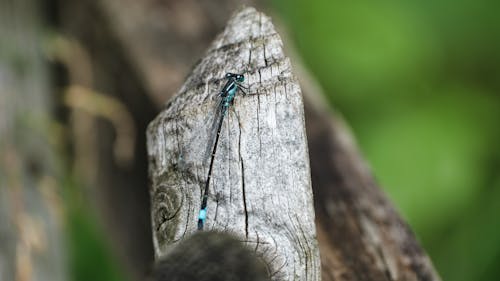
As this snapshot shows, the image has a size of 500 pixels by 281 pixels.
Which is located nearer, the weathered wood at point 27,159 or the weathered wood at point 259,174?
the weathered wood at point 259,174

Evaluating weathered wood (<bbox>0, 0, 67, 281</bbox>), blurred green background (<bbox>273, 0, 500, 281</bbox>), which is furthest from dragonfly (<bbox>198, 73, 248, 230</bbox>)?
blurred green background (<bbox>273, 0, 500, 281</bbox>)

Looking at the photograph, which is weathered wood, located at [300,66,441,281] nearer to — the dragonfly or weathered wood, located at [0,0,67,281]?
the dragonfly

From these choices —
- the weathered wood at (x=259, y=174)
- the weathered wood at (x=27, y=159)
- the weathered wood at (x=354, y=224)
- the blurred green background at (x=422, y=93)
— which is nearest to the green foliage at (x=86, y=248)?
the weathered wood at (x=27, y=159)

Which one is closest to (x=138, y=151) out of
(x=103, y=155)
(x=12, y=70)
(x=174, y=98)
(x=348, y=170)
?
(x=103, y=155)

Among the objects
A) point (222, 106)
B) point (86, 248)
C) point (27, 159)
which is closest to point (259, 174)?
point (222, 106)

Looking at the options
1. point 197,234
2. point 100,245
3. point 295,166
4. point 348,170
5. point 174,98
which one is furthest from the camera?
point 100,245

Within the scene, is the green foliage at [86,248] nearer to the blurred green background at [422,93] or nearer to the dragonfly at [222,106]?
the blurred green background at [422,93]

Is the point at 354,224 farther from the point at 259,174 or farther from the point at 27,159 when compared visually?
the point at 27,159

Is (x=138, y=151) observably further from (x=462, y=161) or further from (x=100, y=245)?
(x=462, y=161)
